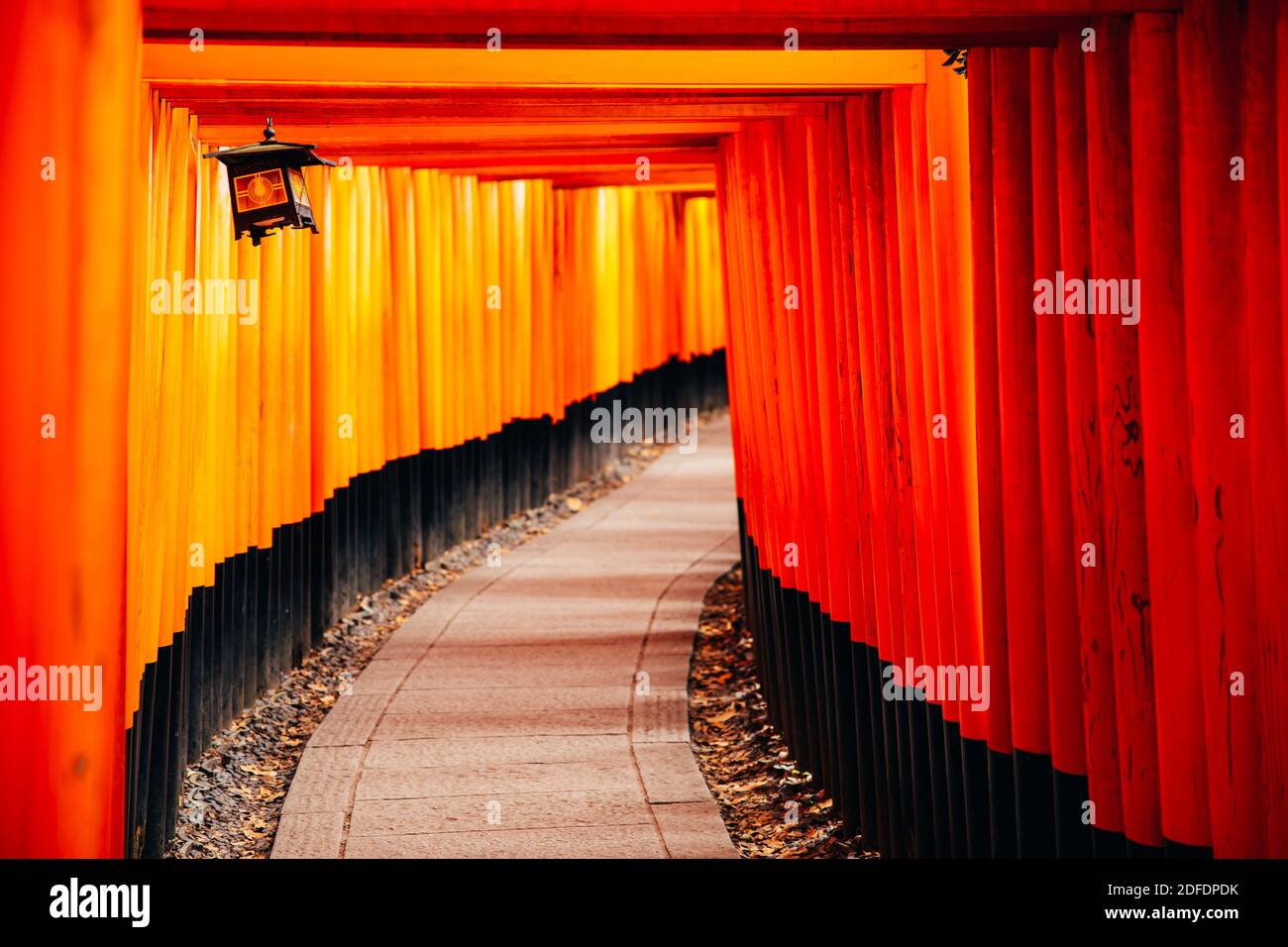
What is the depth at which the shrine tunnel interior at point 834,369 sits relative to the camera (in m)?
3.73

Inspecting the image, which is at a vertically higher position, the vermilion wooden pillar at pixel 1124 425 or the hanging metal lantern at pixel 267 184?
the hanging metal lantern at pixel 267 184

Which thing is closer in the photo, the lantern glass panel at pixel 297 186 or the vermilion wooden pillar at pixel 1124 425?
the vermilion wooden pillar at pixel 1124 425

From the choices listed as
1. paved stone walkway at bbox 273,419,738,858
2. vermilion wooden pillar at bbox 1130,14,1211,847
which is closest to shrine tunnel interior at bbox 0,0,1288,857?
vermilion wooden pillar at bbox 1130,14,1211,847

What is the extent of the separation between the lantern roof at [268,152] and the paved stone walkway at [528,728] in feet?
9.62

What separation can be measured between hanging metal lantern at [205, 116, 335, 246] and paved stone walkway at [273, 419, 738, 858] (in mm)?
2676


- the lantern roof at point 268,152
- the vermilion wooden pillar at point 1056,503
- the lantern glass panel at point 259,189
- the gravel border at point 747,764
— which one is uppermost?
the lantern roof at point 268,152

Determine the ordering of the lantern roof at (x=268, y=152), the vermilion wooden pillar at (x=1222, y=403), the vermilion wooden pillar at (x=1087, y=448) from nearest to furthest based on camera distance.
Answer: the vermilion wooden pillar at (x=1222, y=403)
the vermilion wooden pillar at (x=1087, y=448)
the lantern roof at (x=268, y=152)

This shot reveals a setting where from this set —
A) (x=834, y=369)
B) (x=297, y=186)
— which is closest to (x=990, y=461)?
(x=834, y=369)

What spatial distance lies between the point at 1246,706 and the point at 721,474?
16129 millimetres

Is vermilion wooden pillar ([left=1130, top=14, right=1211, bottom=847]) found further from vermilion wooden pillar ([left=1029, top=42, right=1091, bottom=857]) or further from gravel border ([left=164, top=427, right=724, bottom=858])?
gravel border ([left=164, top=427, right=724, bottom=858])

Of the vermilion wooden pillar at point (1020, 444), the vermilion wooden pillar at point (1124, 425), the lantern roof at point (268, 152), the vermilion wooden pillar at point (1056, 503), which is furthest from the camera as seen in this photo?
the lantern roof at point (268, 152)

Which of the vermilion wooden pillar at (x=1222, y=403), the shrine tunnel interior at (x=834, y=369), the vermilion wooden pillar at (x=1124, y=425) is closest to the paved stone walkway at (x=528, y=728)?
the shrine tunnel interior at (x=834, y=369)

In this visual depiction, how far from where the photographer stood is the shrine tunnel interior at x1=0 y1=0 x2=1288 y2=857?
12.2 ft

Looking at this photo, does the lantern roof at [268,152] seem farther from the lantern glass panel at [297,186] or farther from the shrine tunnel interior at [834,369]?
the shrine tunnel interior at [834,369]
